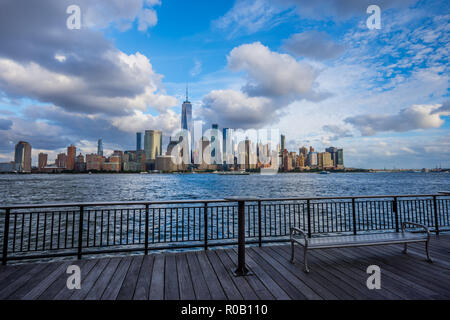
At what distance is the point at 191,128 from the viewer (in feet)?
497

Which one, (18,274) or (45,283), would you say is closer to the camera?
(45,283)

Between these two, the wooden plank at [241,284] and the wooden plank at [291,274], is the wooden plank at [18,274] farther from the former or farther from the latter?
the wooden plank at [291,274]

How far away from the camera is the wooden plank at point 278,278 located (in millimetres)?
2742

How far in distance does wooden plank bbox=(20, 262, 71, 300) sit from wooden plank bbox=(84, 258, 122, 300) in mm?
627

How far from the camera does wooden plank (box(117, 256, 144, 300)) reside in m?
2.74

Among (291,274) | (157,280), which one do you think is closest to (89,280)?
(157,280)

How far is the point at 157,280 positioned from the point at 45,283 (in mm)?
1721

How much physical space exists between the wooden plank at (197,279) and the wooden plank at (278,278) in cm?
112

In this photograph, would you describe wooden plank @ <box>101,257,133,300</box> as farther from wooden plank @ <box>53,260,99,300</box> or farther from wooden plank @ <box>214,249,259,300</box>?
wooden plank @ <box>214,249,259,300</box>

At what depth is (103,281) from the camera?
10.4 feet

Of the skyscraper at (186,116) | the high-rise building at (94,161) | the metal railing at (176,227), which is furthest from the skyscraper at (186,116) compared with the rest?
the metal railing at (176,227)

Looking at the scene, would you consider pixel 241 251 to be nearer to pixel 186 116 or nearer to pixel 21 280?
pixel 21 280
